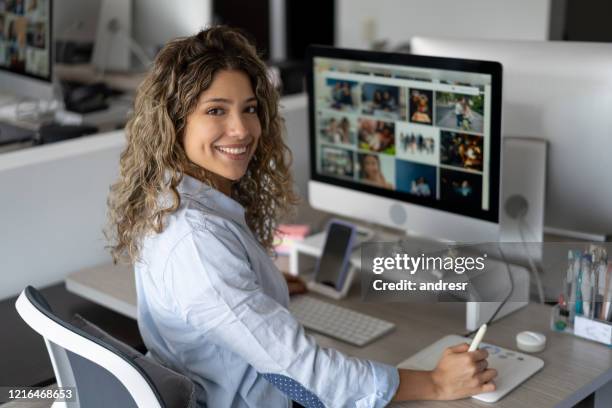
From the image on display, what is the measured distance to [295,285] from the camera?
2062mm

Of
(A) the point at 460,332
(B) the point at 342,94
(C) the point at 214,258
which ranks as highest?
(B) the point at 342,94

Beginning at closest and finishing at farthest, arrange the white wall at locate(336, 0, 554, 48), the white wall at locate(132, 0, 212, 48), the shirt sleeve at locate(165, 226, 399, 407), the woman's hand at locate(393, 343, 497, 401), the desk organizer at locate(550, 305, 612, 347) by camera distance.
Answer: the shirt sleeve at locate(165, 226, 399, 407), the woman's hand at locate(393, 343, 497, 401), the desk organizer at locate(550, 305, 612, 347), the white wall at locate(132, 0, 212, 48), the white wall at locate(336, 0, 554, 48)

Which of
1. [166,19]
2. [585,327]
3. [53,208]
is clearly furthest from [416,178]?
[166,19]

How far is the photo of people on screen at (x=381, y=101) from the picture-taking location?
6.54 feet

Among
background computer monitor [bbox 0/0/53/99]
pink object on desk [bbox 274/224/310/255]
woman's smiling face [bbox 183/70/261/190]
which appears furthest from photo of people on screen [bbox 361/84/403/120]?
background computer monitor [bbox 0/0/53/99]

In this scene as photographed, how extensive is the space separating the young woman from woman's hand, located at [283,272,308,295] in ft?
1.34

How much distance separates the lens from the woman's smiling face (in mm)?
1521

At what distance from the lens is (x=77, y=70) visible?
3666 mm

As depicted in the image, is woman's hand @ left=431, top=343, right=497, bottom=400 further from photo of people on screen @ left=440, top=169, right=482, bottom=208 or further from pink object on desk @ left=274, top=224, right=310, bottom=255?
pink object on desk @ left=274, top=224, right=310, bottom=255

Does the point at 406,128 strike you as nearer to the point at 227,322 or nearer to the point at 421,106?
the point at 421,106

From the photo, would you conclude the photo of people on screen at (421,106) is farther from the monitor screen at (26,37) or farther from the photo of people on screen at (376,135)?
the monitor screen at (26,37)

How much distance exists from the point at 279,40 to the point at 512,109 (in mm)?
3669

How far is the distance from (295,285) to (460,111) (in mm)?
566

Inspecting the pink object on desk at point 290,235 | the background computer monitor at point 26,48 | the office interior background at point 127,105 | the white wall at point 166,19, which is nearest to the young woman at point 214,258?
the office interior background at point 127,105
